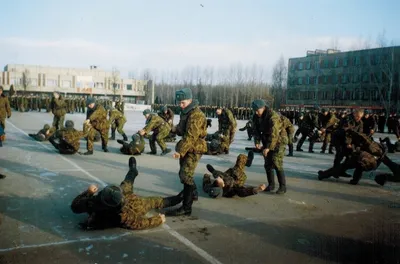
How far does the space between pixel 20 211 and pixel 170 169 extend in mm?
4014

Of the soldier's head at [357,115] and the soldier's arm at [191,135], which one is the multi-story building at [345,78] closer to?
the soldier's head at [357,115]

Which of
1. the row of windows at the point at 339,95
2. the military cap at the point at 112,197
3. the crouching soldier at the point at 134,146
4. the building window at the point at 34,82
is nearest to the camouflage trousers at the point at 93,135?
the crouching soldier at the point at 134,146

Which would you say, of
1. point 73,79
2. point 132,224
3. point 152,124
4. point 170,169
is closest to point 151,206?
point 132,224

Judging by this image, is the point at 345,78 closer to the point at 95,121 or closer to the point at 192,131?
the point at 95,121

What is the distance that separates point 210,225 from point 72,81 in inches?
3431

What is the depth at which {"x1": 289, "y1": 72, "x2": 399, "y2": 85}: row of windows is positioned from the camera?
158 ft

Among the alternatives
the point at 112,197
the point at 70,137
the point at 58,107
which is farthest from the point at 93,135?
the point at 112,197

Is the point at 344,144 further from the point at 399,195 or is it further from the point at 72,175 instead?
the point at 72,175

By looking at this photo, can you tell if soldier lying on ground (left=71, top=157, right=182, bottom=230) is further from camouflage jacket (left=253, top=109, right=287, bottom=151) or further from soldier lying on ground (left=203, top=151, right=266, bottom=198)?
camouflage jacket (left=253, top=109, right=287, bottom=151)

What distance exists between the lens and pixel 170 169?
8391 mm

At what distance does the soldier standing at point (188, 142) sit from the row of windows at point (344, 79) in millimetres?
47159

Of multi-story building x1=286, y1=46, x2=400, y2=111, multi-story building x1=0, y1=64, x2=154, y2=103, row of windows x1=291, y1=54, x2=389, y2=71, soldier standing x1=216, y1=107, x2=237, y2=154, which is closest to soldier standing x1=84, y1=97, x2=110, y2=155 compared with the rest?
soldier standing x1=216, y1=107, x2=237, y2=154

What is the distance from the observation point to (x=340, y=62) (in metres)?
57.1

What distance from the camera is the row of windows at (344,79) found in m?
48.1
